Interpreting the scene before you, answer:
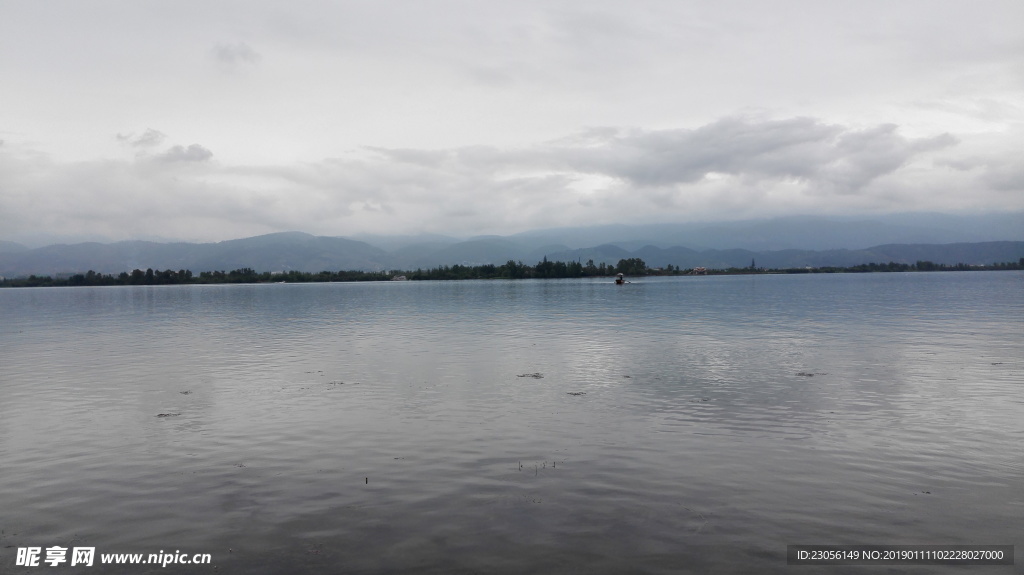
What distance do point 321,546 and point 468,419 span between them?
1144 cm

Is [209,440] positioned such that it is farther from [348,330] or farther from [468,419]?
[348,330]

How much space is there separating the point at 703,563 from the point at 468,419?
1313 cm

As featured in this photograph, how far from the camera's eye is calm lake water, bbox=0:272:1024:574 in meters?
12.5

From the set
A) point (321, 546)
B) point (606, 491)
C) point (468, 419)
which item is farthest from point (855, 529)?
point (468, 419)

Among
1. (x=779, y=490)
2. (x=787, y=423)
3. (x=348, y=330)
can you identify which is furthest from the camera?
(x=348, y=330)

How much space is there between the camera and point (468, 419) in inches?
925

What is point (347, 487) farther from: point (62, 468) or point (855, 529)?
point (855, 529)

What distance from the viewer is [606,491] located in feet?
50.3

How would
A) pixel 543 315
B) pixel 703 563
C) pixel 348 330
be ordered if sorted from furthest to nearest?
1. pixel 543 315
2. pixel 348 330
3. pixel 703 563

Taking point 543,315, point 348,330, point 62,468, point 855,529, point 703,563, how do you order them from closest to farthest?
point 703,563 → point 855,529 → point 62,468 → point 348,330 → point 543,315

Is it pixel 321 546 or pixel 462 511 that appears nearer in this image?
pixel 321 546

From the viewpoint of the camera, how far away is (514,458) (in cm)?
1833

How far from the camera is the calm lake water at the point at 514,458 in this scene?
12508 mm

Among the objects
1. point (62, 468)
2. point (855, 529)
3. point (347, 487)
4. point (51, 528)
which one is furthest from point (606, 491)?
point (62, 468)
